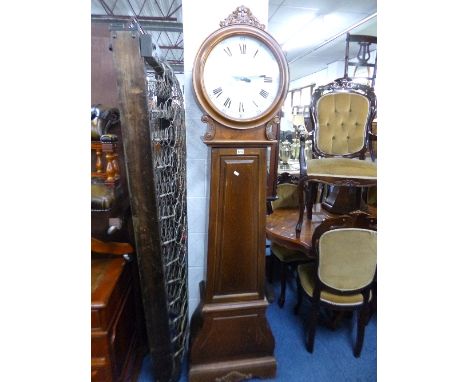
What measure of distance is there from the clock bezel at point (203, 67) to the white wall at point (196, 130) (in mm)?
276

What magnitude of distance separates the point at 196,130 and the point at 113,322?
38.1 inches

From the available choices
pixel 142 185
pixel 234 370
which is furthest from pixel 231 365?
pixel 142 185

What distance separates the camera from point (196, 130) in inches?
59.6

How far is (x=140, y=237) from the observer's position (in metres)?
1.10

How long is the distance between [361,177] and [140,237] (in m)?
1.23

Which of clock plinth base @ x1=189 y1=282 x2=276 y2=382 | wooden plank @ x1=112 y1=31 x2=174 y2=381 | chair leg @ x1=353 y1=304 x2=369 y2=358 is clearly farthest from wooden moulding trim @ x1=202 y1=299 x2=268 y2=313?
chair leg @ x1=353 y1=304 x2=369 y2=358

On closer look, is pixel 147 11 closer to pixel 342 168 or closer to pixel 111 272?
pixel 342 168

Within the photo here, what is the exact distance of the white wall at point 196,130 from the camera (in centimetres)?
138

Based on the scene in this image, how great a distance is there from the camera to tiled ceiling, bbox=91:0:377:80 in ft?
11.5

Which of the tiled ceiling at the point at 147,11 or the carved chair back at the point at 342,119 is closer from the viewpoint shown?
the carved chair back at the point at 342,119

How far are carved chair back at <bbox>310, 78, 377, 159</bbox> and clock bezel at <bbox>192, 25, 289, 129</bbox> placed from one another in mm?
914

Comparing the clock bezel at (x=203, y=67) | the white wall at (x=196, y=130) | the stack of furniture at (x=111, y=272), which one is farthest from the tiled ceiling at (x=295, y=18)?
the clock bezel at (x=203, y=67)

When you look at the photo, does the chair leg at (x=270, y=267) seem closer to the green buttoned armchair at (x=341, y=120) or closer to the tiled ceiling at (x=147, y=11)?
the green buttoned armchair at (x=341, y=120)

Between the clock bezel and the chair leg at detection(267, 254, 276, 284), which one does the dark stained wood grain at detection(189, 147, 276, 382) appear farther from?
the chair leg at detection(267, 254, 276, 284)
